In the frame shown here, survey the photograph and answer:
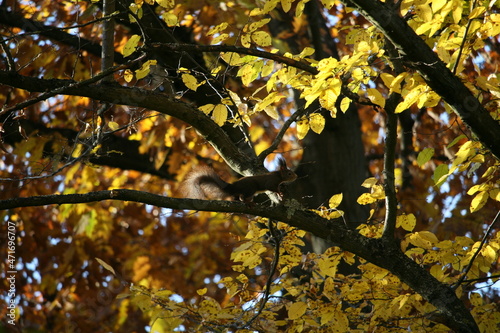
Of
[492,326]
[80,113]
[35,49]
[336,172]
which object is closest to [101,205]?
[80,113]

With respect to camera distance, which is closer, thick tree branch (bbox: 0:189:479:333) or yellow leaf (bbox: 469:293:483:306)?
thick tree branch (bbox: 0:189:479:333)

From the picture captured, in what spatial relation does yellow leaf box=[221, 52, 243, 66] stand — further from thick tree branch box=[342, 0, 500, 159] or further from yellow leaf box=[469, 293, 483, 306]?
yellow leaf box=[469, 293, 483, 306]

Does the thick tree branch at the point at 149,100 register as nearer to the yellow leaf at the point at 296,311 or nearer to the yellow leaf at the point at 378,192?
the yellow leaf at the point at 378,192

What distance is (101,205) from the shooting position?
26.0 feet

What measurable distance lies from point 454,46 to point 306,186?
108 inches

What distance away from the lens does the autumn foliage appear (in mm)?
2506

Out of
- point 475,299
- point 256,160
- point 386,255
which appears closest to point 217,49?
point 256,160

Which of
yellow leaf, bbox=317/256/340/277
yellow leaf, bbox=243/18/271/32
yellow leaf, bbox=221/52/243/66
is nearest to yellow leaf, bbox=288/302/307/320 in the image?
yellow leaf, bbox=317/256/340/277

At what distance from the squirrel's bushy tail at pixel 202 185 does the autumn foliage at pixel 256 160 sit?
24 cm

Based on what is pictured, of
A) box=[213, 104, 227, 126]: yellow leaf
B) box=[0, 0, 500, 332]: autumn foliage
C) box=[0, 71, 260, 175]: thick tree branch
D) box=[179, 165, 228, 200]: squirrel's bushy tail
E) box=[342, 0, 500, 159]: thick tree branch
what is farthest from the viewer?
box=[179, 165, 228, 200]: squirrel's bushy tail

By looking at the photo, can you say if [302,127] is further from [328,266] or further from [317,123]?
[328,266]

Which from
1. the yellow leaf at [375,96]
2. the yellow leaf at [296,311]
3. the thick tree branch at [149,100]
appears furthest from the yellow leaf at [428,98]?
the yellow leaf at [296,311]

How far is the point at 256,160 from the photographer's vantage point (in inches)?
126

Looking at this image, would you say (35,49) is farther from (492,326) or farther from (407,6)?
(492,326)
